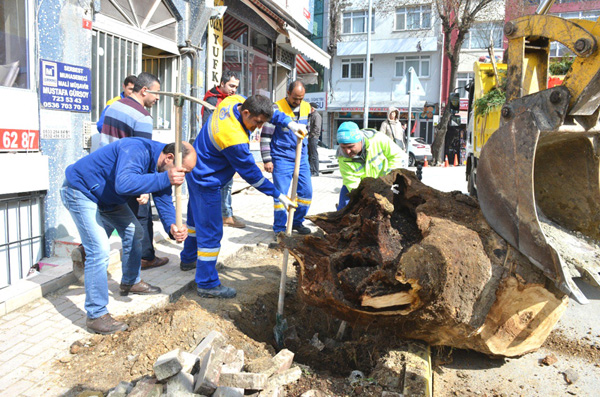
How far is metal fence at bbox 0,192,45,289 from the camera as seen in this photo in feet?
14.9

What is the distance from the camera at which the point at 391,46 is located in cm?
2994

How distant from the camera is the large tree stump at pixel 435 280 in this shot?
3039mm

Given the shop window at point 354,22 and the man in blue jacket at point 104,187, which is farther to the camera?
the shop window at point 354,22

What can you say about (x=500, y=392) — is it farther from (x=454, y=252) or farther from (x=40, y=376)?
(x=40, y=376)

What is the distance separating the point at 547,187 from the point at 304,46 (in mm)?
9090

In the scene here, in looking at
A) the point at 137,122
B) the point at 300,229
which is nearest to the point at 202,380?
the point at 137,122

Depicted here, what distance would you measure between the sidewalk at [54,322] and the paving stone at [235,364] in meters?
1.01

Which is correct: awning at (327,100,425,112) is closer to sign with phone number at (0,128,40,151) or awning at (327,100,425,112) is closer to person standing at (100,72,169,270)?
person standing at (100,72,169,270)

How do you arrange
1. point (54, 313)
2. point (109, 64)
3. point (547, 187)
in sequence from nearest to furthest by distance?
point (547, 187) < point (54, 313) < point (109, 64)

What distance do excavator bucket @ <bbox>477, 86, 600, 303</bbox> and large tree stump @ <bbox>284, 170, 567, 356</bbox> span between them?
206 mm

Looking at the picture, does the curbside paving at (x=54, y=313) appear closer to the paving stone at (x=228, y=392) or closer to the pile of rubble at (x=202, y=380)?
the pile of rubble at (x=202, y=380)

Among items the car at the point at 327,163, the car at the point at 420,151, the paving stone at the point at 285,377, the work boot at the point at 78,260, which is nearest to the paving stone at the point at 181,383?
the paving stone at the point at 285,377

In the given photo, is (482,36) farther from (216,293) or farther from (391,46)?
(216,293)

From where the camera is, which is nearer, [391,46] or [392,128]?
[392,128]
